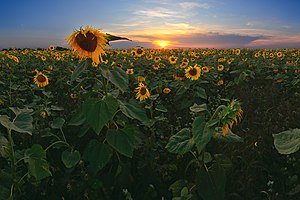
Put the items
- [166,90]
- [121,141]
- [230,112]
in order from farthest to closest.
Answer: [166,90] < [121,141] < [230,112]

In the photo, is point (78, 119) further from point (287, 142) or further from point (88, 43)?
point (287, 142)

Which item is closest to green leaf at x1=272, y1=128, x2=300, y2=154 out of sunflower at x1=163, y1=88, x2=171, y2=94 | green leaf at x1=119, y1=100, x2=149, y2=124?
green leaf at x1=119, y1=100, x2=149, y2=124

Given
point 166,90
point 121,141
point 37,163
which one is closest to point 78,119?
point 121,141

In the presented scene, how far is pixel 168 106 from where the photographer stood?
18.8 ft

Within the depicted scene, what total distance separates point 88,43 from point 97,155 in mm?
858

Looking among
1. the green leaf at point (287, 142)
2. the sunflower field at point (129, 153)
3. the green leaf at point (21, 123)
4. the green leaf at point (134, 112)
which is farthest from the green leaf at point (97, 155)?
the green leaf at point (287, 142)

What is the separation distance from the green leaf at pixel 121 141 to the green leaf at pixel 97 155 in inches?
4.4

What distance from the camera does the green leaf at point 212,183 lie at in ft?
8.09

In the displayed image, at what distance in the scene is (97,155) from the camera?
2664 millimetres

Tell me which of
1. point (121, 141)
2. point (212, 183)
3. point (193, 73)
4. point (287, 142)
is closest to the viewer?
point (287, 142)

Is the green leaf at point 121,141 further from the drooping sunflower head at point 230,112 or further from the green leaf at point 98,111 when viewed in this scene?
the drooping sunflower head at point 230,112

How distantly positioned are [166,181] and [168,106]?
2.52 meters

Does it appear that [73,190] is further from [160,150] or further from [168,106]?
[168,106]

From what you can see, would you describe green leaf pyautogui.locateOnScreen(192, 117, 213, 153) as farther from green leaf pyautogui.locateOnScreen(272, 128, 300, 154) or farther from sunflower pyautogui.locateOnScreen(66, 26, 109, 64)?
sunflower pyautogui.locateOnScreen(66, 26, 109, 64)
